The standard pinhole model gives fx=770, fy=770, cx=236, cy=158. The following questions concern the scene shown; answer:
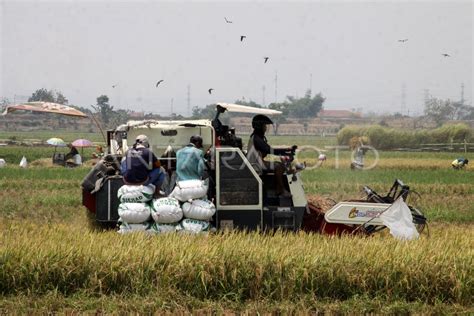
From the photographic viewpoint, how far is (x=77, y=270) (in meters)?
8.84

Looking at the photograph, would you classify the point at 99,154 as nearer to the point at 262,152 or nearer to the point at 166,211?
the point at 166,211

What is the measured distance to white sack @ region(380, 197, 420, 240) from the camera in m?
10.9

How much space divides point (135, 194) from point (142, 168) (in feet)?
1.25

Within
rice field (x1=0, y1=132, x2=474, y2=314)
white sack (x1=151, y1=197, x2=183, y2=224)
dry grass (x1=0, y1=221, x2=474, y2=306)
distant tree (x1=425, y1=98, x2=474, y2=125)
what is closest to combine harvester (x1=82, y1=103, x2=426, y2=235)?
white sack (x1=151, y1=197, x2=183, y2=224)

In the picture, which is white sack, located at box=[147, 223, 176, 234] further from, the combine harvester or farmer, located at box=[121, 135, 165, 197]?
the combine harvester

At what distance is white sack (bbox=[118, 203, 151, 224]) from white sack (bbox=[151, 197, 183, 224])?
0.12m

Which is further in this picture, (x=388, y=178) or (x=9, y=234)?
(x=388, y=178)

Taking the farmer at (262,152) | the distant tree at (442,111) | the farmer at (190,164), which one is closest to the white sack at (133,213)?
the farmer at (190,164)

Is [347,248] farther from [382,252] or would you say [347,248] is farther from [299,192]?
[299,192]

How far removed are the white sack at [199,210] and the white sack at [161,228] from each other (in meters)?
0.25

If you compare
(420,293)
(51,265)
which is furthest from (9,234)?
(420,293)

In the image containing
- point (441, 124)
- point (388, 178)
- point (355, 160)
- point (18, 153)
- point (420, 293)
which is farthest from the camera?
point (441, 124)

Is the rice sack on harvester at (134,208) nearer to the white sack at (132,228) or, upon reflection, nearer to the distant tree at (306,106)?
the white sack at (132,228)

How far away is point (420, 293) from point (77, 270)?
396 centimetres
